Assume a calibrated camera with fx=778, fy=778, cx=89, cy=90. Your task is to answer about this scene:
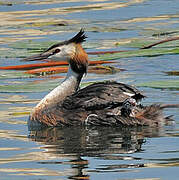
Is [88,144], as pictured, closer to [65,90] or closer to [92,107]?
[92,107]

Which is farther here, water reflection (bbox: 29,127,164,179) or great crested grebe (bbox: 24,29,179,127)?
great crested grebe (bbox: 24,29,179,127)

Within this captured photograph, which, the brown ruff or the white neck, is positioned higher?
the brown ruff

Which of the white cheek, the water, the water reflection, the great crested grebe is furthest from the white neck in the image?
the water reflection

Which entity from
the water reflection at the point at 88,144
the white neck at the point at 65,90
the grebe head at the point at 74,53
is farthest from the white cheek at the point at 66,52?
the water reflection at the point at 88,144

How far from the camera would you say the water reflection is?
7.54 metres

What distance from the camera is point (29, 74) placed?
12.8 meters

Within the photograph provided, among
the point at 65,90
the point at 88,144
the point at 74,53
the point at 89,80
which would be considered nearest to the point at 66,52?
the point at 74,53

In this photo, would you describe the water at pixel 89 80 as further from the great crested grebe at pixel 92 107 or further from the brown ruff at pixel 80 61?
the brown ruff at pixel 80 61

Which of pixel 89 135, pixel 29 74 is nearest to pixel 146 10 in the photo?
pixel 29 74

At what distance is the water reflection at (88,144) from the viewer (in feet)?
24.7

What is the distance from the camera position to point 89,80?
12.4 metres

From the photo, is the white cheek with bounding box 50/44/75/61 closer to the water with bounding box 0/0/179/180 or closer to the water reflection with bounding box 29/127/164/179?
the water with bounding box 0/0/179/180

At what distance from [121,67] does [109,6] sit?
26.4ft

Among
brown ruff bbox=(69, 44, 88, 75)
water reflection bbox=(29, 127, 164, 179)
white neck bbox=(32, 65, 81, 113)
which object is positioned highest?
brown ruff bbox=(69, 44, 88, 75)
